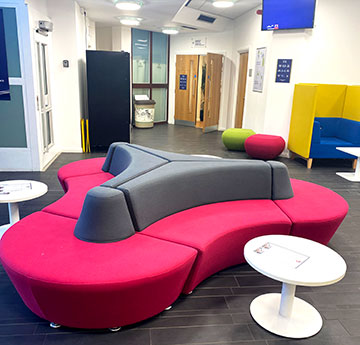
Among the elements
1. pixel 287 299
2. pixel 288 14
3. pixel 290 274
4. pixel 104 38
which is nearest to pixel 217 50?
pixel 104 38

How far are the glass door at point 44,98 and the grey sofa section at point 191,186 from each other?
341cm

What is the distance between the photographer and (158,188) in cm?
260

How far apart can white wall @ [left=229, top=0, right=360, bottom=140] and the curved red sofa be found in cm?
371

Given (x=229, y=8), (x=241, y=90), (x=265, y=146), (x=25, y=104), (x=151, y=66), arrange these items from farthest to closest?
1. (x=151, y=66)
2. (x=241, y=90)
3. (x=229, y=8)
4. (x=265, y=146)
5. (x=25, y=104)

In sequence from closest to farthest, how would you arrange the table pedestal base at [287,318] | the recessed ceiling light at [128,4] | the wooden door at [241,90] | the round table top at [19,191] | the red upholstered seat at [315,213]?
the table pedestal base at [287,318]
the red upholstered seat at [315,213]
the round table top at [19,191]
the recessed ceiling light at [128,4]
the wooden door at [241,90]

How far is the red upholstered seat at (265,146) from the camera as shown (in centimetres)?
640

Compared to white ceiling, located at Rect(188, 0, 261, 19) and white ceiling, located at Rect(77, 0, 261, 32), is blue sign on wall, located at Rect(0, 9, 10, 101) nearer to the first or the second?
white ceiling, located at Rect(77, 0, 261, 32)

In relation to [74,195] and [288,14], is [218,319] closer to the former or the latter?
[74,195]

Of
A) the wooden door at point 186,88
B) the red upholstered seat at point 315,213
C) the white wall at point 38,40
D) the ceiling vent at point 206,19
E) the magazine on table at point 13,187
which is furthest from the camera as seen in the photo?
the wooden door at point 186,88

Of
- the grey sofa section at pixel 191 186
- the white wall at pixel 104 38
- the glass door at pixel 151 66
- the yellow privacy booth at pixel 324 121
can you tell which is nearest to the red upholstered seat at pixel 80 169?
the grey sofa section at pixel 191 186

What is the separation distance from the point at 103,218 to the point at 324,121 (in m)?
5.53

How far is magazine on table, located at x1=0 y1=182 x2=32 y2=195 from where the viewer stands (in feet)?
10.2

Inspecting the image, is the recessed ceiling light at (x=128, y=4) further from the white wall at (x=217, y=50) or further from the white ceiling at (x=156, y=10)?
the white wall at (x=217, y=50)

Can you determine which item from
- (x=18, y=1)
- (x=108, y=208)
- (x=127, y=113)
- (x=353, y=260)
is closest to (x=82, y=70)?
(x=127, y=113)
